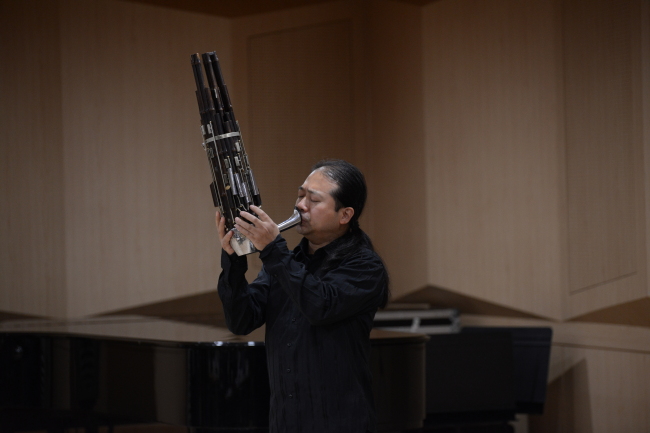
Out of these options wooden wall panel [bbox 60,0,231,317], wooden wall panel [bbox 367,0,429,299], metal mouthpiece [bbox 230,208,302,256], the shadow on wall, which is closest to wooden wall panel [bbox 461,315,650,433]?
the shadow on wall

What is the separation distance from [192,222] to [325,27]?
1770 mm

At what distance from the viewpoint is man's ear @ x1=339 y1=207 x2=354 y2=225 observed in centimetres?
Result: 196

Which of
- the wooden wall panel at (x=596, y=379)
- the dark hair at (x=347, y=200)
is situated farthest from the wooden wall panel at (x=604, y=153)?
the dark hair at (x=347, y=200)

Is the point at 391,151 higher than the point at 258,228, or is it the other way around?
the point at 391,151

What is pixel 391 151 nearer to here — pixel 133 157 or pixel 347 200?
pixel 133 157

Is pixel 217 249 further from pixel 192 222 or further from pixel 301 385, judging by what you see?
pixel 301 385

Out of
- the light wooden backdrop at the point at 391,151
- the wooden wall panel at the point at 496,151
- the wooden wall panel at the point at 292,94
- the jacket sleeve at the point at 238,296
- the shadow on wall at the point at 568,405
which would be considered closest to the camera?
the jacket sleeve at the point at 238,296

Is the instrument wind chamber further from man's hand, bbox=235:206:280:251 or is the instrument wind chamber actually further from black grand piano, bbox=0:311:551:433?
black grand piano, bbox=0:311:551:433

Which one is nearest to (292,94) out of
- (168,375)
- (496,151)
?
(496,151)

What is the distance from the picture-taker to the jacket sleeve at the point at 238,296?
1.90 metres

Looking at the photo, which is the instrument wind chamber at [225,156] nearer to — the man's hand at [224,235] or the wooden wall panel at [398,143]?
the man's hand at [224,235]

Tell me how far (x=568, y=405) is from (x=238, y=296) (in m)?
3.52

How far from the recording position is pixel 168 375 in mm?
3170

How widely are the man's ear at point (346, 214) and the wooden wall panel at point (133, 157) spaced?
Answer: 3.77m
